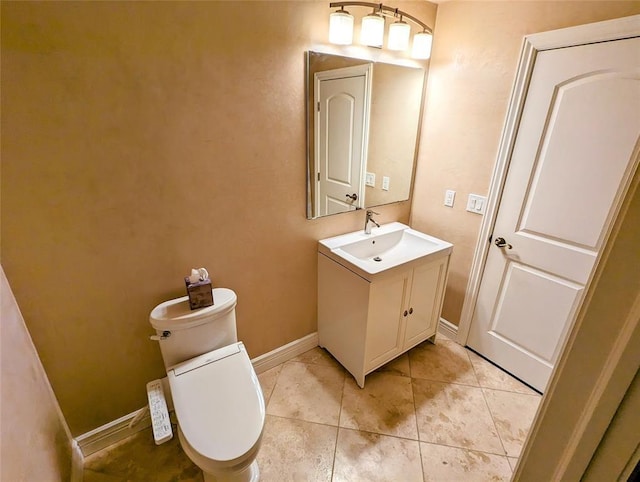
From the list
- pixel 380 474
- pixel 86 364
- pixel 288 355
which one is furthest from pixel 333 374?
pixel 86 364

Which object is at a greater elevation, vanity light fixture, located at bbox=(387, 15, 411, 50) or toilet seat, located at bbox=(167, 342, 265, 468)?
vanity light fixture, located at bbox=(387, 15, 411, 50)

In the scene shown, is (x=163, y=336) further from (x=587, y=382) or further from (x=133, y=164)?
(x=587, y=382)

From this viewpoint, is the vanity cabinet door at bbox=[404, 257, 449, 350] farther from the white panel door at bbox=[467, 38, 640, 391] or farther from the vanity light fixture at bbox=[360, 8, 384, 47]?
the vanity light fixture at bbox=[360, 8, 384, 47]

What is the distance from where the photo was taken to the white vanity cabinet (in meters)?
1.63

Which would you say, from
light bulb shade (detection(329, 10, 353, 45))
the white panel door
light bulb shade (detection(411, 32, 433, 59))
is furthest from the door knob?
light bulb shade (detection(329, 10, 353, 45))

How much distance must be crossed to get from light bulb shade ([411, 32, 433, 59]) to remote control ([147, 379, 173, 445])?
7.40 ft

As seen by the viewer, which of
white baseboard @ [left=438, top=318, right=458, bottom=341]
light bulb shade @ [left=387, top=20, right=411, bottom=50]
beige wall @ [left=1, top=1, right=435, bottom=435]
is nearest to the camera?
beige wall @ [left=1, top=1, right=435, bottom=435]

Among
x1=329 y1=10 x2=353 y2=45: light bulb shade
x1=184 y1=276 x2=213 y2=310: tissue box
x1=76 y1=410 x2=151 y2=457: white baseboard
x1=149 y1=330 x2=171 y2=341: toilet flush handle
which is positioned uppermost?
x1=329 y1=10 x2=353 y2=45: light bulb shade

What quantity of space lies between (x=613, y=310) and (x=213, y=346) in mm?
1439

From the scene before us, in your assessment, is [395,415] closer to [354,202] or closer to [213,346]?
[213,346]

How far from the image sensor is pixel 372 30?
150 cm

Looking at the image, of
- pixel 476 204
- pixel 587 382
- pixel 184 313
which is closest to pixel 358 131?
pixel 476 204

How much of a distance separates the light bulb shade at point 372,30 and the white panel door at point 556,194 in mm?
789

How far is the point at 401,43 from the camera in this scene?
1.64m
